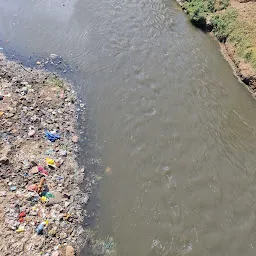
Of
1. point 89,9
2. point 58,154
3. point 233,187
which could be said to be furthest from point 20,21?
point 233,187

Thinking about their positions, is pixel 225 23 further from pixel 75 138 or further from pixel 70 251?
pixel 70 251

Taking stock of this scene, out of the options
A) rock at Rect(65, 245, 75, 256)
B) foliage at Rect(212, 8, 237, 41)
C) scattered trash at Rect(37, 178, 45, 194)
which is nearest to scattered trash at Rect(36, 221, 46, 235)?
rock at Rect(65, 245, 75, 256)

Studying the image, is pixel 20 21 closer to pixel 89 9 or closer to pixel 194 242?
pixel 89 9

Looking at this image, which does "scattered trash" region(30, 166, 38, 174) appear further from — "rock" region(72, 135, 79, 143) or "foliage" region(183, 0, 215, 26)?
"foliage" region(183, 0, 215, 26)

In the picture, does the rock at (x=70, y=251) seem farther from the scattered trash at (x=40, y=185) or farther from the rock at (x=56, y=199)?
the scattered trash at (x=40, y=185)

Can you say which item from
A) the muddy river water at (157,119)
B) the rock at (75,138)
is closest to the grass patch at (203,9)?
the muddy river water at (157,119)

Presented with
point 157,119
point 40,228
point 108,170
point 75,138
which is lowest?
point 40,228

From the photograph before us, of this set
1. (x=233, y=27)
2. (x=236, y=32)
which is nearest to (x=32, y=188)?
(x=236, y=32)
